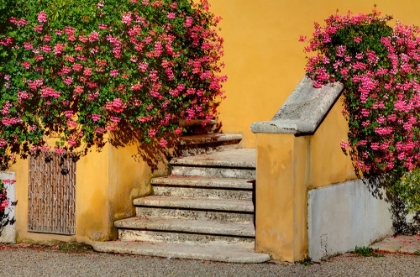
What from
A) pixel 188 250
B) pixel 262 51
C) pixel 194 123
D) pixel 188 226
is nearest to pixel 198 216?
pixel 188 226

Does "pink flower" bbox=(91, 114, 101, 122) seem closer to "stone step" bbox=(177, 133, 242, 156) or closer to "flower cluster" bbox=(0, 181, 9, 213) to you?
"flower cluster" bbox=(0, 181, 9, 213)

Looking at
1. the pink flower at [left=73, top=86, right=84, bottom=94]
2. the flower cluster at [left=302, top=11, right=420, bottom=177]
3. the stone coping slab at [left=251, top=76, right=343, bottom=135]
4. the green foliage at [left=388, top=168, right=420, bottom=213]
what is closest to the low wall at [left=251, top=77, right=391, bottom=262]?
the stone coping slab at [left=251, top=76, right=343, bottom=135]

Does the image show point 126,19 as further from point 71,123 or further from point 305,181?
point 305,181

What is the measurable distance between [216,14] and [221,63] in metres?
1.00

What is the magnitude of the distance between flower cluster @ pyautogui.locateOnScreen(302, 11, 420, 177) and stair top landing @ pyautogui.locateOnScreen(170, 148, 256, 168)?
3.81ft

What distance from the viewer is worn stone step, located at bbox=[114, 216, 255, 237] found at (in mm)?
8199

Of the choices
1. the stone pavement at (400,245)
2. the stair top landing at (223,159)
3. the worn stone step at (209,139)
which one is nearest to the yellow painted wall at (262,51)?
the worn stone step at (209,139)

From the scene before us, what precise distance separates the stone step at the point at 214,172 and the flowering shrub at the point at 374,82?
1.12 metres

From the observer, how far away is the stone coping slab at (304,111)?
7707 mm

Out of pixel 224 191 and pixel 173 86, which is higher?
pixel 173 86

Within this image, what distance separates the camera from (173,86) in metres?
8.92

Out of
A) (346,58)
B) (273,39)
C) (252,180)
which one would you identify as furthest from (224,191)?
(273,39)

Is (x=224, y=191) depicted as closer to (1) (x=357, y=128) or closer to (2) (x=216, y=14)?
(1) (x=357, y=128)

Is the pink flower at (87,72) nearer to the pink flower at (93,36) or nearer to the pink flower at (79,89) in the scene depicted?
the pink flower at (79,89)
